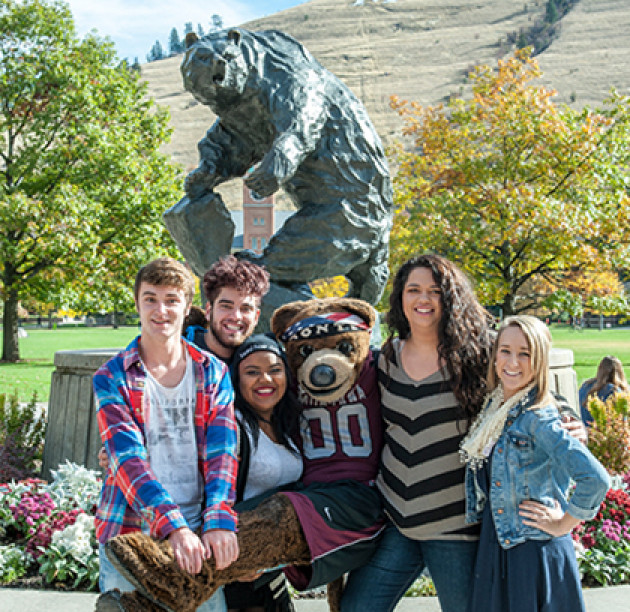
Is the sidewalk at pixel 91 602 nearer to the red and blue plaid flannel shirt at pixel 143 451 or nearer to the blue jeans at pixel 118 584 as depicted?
the blue jeans at pixel 118 584

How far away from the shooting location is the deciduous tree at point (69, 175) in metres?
18.9

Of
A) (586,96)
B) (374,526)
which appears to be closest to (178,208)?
(374,526)

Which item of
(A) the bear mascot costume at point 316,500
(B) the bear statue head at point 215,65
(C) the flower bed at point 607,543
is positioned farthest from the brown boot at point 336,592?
(B) the bear statue head at point 215,65

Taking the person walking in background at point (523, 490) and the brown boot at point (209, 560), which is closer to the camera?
the brown boot at point (209, 560)

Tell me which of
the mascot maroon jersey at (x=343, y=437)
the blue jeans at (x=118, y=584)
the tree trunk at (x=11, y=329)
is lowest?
the tree trunk at (x=11, y=329)

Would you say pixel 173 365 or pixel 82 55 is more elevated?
pixel 82 55

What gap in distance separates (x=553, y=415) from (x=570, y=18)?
544 ft

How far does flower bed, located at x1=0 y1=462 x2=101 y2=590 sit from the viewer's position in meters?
3.88

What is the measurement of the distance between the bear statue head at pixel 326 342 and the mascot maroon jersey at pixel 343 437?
0.04 metres

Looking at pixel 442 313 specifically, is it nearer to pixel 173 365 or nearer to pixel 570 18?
pixel 173 365

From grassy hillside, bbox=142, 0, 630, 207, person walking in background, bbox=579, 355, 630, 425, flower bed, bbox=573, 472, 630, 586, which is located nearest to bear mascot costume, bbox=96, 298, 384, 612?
flower bed, bbox=573, 472, 630, 586

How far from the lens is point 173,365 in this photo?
240 cm

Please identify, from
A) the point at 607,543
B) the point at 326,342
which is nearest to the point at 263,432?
the point at 326,342

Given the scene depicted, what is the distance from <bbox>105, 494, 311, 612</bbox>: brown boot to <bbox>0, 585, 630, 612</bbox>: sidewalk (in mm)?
1275
